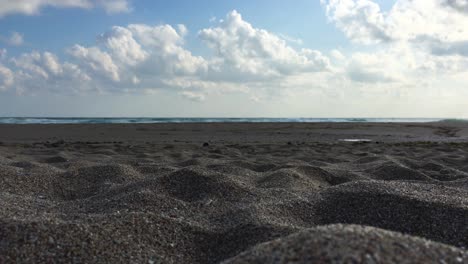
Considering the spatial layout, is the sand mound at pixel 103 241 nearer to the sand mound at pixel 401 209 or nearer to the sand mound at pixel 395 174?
the sand mound at pixel 401 209

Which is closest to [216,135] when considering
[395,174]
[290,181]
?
[395,174]

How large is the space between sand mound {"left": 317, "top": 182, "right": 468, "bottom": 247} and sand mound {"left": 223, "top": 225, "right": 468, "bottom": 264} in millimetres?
1134

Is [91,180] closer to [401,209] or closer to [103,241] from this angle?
[103,241]

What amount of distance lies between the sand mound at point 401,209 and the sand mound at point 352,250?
3.72ft

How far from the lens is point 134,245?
2504 millimetres

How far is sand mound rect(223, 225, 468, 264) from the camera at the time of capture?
1669mm

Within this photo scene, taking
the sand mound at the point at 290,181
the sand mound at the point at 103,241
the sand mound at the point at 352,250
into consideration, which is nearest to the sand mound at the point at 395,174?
the sand mound at the point at 290,181

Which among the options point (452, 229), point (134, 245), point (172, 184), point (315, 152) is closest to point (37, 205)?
point (172, 184)

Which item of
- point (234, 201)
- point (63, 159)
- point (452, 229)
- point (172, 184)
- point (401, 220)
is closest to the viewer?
point (452, 229)

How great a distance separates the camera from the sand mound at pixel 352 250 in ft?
5.48

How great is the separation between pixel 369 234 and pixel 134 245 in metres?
1.40

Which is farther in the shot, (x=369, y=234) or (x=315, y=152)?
(x=315, y=152)

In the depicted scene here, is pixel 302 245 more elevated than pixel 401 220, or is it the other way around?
pixel 302 245

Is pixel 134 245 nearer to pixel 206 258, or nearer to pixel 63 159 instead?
pixel 206 258
